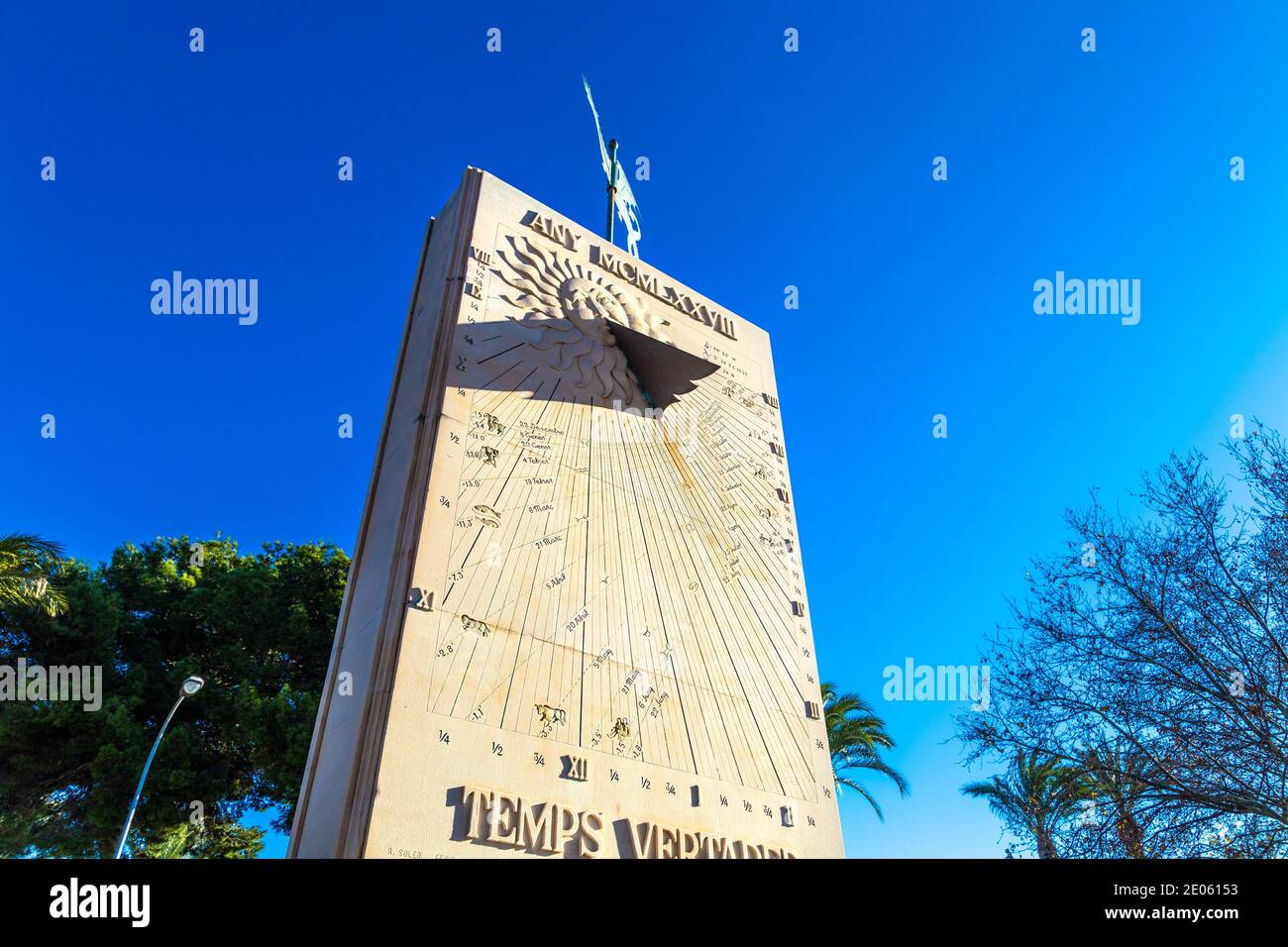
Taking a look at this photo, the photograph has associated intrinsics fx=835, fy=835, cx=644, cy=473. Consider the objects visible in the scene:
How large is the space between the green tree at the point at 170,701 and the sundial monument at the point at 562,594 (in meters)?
10.7

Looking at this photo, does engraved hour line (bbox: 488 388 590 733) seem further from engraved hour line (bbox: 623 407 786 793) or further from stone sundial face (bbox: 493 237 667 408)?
stone sundial face (bbox: 493 237 667 408)

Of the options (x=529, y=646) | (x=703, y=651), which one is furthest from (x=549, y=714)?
(x=703, y=651)

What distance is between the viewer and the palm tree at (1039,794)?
12.0 m

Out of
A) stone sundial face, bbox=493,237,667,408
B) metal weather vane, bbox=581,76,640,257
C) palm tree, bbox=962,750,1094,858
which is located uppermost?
metal weather vane, bbox=581,76,640,257

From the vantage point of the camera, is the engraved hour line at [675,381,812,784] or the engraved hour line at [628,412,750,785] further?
the engraved hour line at [675,381,812,784]

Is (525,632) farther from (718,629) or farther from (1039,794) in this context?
Result: (1039,794)

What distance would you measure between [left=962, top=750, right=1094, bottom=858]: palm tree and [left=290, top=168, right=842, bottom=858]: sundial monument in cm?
710

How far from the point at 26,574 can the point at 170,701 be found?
139 inches

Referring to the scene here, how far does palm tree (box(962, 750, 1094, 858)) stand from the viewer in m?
12.0

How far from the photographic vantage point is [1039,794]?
636 inches

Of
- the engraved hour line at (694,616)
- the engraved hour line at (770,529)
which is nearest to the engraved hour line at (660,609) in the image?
the engraved hour line at (694,616)

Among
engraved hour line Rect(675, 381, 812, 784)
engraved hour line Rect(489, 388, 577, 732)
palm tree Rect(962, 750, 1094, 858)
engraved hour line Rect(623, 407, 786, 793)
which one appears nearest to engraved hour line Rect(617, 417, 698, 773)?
engraved hour line Rect(623, 407, 786, 793)

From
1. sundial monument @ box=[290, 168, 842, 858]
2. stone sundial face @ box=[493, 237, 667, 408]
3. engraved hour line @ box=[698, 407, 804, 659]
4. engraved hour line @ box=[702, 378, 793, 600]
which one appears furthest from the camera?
engraved hour line @ box=[702, 378, 793, 600]
